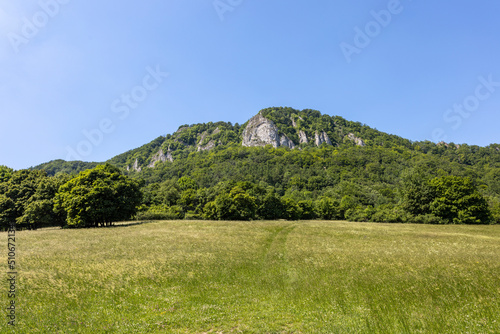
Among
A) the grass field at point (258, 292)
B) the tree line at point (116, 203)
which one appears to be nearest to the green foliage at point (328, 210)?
the tree line at point (116, 203)

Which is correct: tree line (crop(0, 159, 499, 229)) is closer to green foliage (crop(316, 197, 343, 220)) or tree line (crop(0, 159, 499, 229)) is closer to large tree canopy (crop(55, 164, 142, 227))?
large tree canopy (crop(55, 164, 142, 227))

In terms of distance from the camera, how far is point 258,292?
574 inches

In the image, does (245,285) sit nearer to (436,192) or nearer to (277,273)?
(277,273)

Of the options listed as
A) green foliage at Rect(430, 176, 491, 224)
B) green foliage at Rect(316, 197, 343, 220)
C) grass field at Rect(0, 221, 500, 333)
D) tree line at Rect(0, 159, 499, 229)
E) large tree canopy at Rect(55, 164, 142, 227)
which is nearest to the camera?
grass field at Rect(0, 221, 500, 333)

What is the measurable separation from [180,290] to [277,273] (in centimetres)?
728

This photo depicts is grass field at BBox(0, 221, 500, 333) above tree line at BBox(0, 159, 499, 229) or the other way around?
the other way around

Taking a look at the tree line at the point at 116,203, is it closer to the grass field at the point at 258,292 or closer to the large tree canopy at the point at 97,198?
the large tree canopy at the point at 97,198

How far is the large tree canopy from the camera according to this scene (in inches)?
1943

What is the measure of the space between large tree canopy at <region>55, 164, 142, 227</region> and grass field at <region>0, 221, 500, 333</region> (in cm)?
2809

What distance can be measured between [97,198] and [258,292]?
1918 inches

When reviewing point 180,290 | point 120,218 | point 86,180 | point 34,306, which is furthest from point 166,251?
point 86,180

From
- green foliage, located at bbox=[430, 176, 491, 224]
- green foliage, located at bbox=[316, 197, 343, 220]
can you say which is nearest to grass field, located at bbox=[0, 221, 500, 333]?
green foliage, located at bbox=[430, 176, 491, 224]

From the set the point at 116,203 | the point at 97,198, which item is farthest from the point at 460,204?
the point at 97,198

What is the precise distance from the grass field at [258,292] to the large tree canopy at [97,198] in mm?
28091
